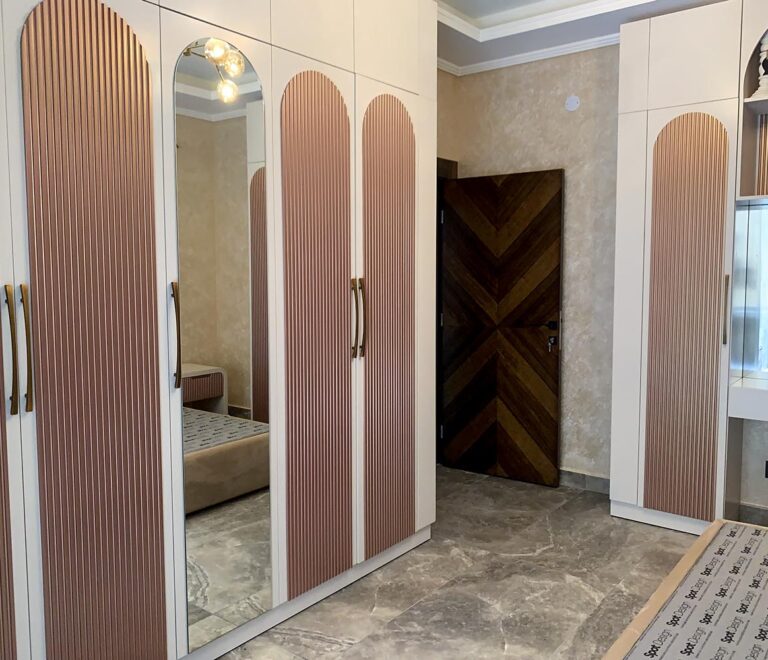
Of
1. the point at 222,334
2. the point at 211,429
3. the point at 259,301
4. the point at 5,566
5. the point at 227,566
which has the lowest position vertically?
the point at 227,566

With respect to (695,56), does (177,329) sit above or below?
below

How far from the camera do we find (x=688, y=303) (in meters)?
3.60

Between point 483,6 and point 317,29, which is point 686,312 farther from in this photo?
point 317,29

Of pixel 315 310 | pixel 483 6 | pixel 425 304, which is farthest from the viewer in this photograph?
pixel 483 6

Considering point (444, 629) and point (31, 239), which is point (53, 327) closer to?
point (31, 239)

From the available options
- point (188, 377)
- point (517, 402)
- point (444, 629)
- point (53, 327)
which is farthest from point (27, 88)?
point (517, 402)

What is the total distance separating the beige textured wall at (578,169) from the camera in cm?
422

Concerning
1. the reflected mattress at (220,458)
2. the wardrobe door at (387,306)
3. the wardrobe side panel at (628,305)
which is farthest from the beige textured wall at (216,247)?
the wardrobe side panel at (628,305)

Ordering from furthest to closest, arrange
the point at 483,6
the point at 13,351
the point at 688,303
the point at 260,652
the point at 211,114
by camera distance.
→ the point at 483,6 < the point at 688,303 < the point at 260,652 < the point at 211,114 < the point at 13,351

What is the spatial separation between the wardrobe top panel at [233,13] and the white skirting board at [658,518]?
121 inches

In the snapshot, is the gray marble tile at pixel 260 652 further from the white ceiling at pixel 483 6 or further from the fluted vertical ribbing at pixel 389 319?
the white ceiling at pixel 483 6

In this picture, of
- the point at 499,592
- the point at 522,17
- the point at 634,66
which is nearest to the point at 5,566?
the point at 499,592

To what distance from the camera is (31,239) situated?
189 centimetres

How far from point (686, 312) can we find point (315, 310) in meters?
2.01
